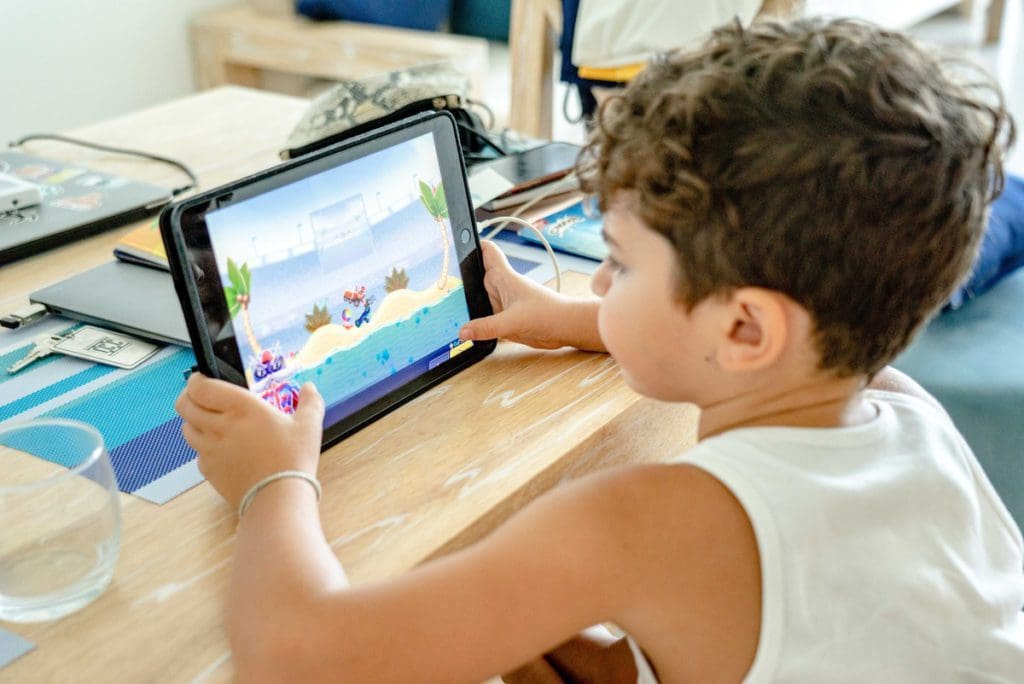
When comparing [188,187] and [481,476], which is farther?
[188,187]

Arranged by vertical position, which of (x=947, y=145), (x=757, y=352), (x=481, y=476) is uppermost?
(x=947, y=145)

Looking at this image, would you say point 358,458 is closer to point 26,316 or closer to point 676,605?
point 676,605

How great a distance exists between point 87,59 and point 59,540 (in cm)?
287

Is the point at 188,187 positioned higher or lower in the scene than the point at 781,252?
lower

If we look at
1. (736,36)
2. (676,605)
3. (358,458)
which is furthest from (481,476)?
(736,36)

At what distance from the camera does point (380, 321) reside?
883 millimetres

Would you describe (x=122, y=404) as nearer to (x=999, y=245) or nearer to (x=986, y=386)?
(x=986, y=386)

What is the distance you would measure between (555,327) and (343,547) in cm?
34

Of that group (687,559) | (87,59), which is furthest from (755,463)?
(87,59)

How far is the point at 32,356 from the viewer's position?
100 centimetres

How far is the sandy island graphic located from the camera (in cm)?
83

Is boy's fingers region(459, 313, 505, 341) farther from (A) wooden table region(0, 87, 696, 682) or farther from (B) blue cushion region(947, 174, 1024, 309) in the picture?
(B) blue cushion region(947, 174, 1024, 309)

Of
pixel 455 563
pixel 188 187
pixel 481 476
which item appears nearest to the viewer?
pixel 455 563

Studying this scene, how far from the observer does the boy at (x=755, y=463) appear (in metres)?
0.63
